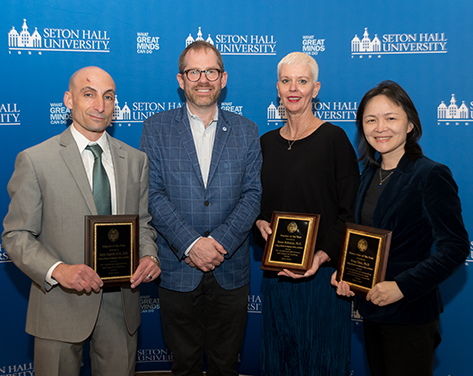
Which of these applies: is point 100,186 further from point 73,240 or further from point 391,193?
point 391,193

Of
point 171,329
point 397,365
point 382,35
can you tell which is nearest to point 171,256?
point 171,329

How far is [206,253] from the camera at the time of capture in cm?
226

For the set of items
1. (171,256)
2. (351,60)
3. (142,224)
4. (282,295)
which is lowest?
(282,295)

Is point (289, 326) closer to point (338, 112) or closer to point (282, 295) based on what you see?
point (282, 295)

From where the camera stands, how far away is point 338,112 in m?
3.31

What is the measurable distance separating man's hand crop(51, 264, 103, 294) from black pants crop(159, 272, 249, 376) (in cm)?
67

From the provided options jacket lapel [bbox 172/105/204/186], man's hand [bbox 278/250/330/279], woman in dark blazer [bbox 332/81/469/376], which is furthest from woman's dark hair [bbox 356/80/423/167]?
jacket lapel [bbox 172/105/204/186]

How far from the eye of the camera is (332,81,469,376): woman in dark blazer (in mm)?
1818

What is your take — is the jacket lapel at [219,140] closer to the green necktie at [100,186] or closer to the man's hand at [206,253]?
the man's hand at [206,253]

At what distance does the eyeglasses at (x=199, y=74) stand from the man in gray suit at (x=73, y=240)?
531mm

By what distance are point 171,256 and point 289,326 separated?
93 cm

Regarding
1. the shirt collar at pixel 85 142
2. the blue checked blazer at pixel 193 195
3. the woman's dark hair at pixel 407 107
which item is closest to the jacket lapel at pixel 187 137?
the blue checked blazer at pixel 193 195

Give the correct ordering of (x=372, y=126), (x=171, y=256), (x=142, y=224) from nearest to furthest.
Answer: (x=372, y=126), (x=142, y=224), (x=171, y=256)

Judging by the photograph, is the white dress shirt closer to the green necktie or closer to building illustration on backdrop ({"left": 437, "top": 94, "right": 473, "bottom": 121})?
the green necktie
